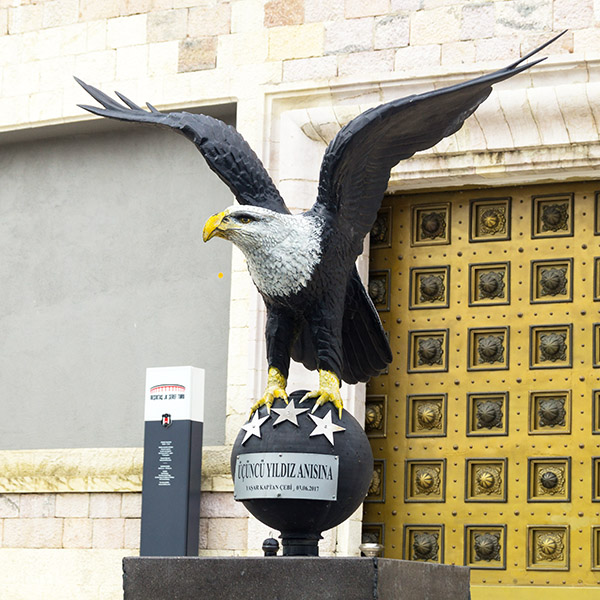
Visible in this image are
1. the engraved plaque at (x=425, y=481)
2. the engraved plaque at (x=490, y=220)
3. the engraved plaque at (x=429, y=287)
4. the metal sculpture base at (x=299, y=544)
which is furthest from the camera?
the engraved plaque at (x=429, y=287)

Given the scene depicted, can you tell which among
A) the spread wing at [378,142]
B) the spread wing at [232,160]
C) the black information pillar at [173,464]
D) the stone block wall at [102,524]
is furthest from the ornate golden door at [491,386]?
the spread wing at [232,160]

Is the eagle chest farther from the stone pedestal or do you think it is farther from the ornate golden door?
the ornate golden door

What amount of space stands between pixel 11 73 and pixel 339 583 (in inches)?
274

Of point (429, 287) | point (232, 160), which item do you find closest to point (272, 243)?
point (232, 160)

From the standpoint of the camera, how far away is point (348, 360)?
534cm

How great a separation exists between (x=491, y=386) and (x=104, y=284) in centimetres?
313

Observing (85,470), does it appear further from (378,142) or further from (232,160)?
(378,142)

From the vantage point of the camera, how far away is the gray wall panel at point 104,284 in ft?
31.3

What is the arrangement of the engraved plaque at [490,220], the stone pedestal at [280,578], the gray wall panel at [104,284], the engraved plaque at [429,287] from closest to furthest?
the stone pedestal at [280,578]
the engraved plaque at [490,220]
the engraved plaque at [429,287]
the gray wall panel at [104,284]

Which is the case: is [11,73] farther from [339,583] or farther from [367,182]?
[339,583]

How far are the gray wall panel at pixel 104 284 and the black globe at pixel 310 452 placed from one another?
4.56 m

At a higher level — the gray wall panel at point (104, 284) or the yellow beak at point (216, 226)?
the gray wall panel at point (104, 284)

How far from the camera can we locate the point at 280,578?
4.52 meters

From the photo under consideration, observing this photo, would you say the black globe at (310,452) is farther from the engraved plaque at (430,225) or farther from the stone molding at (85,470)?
the engraved plaque at (430,225)
